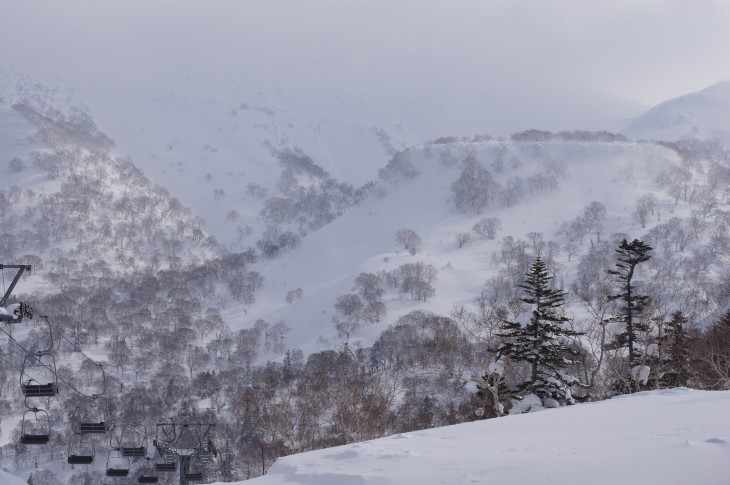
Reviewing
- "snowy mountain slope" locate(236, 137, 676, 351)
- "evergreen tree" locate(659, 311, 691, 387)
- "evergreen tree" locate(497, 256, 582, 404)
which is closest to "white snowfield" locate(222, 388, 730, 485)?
"evergreen tree" locate(497, 256, 582, 404)

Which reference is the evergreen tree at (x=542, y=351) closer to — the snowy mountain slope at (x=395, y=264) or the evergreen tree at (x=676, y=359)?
the evergreen tree at (x=676, y=359)

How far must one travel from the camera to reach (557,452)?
10922mm

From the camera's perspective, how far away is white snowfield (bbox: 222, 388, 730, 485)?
30.6ft

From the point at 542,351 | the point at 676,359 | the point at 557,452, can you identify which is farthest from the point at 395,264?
the point at 557,452

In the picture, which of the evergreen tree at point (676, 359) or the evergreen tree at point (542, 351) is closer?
the evergreen tree at point (542, 351)

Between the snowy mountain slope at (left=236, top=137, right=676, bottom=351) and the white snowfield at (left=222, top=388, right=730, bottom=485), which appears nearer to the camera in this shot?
the white snowfield at (left=222, top=388, right=730, bottom=485)

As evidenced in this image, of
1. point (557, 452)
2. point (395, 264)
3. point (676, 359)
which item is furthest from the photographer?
point (395, 264)

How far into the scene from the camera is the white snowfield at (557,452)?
30.6ft

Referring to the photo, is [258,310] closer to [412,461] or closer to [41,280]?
[41,280]

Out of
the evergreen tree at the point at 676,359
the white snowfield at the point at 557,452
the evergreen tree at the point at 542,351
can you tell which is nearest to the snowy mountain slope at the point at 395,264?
the evergreen tree at the point at 676,359

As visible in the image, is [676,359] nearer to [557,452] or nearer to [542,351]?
[542,351]

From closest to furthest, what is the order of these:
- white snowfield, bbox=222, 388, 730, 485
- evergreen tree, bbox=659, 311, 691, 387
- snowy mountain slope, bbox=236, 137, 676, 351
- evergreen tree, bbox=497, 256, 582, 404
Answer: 1. white snowfield, bbox=222, 388, 730, 485
2. evergreen tree, bbox=497, 256, 582, 404
3. evergreen tree, bbox=659, 311, 691, 387
4. snowy mountain slope, bbox=236, 137, 676, 351

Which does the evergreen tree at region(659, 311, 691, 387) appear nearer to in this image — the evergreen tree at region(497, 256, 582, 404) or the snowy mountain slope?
the evergreen tree at region(497, 256, 582, 404)

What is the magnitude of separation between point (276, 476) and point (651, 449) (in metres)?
6.70
